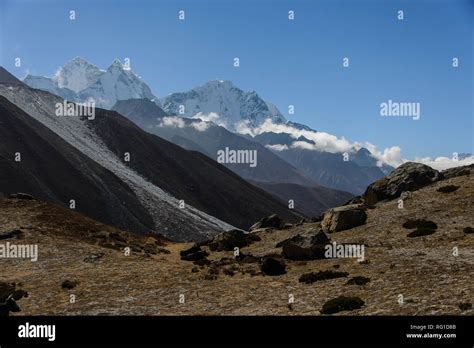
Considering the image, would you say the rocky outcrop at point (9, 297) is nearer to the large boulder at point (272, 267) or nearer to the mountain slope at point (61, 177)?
the large boulder at point (272, 267)

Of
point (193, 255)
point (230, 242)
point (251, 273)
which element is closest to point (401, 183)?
point (230, 242)

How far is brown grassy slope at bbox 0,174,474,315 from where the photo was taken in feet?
78.6

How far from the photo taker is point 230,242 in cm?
5034

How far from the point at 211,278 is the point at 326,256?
9550 millimetres

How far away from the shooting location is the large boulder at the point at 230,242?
4981 centimetres

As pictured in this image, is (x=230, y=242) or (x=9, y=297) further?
(x=230, y=242)

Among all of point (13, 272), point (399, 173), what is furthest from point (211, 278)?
point (399, 173)

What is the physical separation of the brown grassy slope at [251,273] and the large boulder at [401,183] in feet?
22.8

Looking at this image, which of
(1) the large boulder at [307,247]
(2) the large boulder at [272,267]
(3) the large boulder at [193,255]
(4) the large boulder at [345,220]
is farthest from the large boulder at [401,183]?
(2) the large boulder at [272,267]

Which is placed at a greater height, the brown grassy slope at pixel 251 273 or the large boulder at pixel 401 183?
the large boulder at pixel 401 183

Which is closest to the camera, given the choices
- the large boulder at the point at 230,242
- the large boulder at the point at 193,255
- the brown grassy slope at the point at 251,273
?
the brown grassy slope at the point at 251,273

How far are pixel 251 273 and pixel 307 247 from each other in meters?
6.62

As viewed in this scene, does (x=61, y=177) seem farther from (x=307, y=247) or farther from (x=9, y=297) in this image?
(x=9, y=297)
